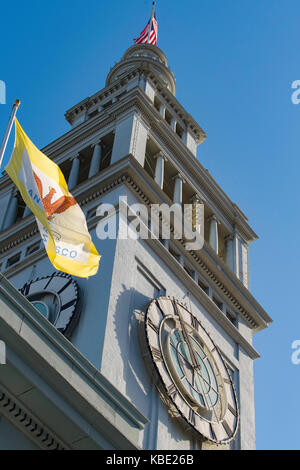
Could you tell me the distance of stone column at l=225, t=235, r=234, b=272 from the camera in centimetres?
3294

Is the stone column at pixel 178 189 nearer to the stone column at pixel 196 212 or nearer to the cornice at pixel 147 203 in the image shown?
the stone column at pixel 196 212

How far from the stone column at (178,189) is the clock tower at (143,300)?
0.17ft

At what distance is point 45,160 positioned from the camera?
65.7ft

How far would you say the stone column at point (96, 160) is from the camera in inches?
1228

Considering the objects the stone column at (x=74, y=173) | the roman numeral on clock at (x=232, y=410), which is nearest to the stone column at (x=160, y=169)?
the stone column at (x=74, y=173)

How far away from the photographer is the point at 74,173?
32.6m

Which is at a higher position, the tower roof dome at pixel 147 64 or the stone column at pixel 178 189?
the tower roof dome at pixel 147 64

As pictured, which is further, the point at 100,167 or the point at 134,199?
the point at 100,167

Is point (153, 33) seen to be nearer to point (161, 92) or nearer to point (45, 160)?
point (161, 92)

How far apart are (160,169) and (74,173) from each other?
135 inches

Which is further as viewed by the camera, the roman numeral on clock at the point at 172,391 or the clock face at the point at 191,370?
the clock face at the point at 191,370

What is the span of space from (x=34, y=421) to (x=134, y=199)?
45.7 feet

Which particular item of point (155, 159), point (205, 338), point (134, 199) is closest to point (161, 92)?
point (155, 159)

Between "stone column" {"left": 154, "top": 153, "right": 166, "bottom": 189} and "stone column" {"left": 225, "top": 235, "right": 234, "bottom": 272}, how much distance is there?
168 inches
